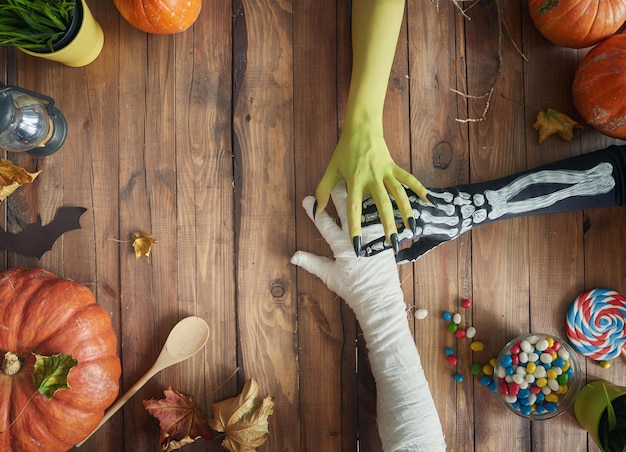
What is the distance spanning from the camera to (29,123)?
1.24m

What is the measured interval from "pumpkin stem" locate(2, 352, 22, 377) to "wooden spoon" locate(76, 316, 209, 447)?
0.27 meters

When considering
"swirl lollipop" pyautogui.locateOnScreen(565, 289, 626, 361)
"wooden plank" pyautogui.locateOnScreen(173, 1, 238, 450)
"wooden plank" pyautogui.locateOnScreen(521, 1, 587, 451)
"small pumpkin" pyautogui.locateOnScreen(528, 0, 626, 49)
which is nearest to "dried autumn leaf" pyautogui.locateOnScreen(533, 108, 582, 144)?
"wooden plank" pyautogui.locateOnScreen(521, 1, 587, 451)

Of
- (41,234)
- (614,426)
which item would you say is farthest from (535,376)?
(41,234)

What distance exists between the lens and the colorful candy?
1274mm

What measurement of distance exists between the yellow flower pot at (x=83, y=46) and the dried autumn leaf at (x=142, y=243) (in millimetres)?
473

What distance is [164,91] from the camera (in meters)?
1.38

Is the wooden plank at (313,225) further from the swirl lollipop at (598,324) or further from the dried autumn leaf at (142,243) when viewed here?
the swirl lollipop at (598,324)

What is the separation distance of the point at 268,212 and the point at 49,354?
0.61 m

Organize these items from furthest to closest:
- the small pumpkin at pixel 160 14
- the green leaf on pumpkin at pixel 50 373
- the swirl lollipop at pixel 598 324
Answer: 1. the swirl lollipop at pixel 598 324
2. the small pumpkin at pixel 160 14
3. the green leaf on pumpkin at pixel 50 373

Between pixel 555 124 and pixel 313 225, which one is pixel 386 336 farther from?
pixel 555 124

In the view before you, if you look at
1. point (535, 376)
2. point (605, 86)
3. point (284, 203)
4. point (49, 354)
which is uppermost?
point (605, 86)

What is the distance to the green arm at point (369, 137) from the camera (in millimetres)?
1157

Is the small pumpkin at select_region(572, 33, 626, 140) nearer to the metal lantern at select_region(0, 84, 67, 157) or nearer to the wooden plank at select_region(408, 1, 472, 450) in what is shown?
the wooden plank at select_region(408, 1, 472, 450)

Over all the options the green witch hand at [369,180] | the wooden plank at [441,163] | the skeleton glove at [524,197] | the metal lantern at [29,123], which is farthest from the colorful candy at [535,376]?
the metal lantern at [29,123]
